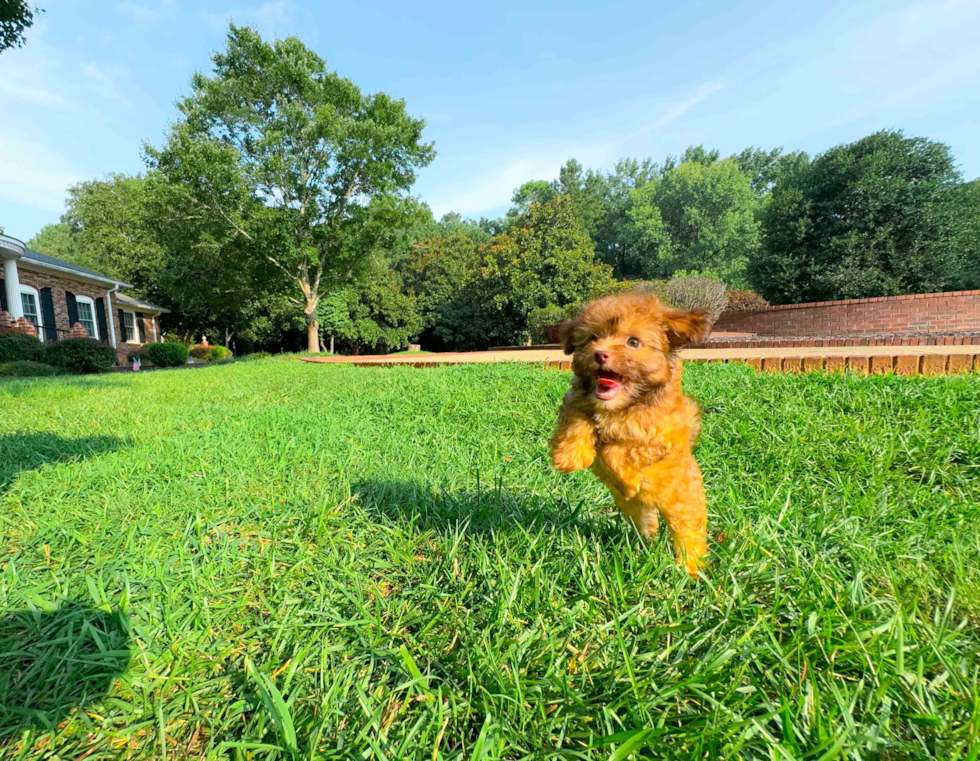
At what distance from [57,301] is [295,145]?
1258cm

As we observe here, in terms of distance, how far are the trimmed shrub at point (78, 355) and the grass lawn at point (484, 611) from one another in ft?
48.1

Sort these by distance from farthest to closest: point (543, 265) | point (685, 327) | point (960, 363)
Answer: point (543, 265)
point (960, 363)
point (685, 327)

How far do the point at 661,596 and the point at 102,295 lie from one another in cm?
2882

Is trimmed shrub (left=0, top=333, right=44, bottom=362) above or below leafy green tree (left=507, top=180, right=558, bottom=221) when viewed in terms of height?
below

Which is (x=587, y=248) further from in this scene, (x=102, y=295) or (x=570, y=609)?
(x=102, y=295)

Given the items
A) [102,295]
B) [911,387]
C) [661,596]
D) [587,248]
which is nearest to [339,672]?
[661,596]

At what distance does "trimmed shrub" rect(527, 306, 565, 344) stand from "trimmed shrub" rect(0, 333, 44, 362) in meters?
16.6

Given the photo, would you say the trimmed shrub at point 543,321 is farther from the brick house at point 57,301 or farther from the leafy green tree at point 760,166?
the leafy green tree at point 760,166

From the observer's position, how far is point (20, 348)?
12586 mm

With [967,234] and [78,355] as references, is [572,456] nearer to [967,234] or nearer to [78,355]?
[78,355]

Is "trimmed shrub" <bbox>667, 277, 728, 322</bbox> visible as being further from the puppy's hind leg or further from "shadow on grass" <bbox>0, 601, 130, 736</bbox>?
"shadow on grass" <bbox>0, 601, 130, 736</bbox>

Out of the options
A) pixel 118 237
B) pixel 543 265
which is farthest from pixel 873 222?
pixel 118 237

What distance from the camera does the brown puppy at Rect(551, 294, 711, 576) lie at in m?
1.31

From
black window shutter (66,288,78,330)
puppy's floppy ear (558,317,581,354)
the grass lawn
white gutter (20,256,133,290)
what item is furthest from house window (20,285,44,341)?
puppy's floppy ear (558,317,581,354)
